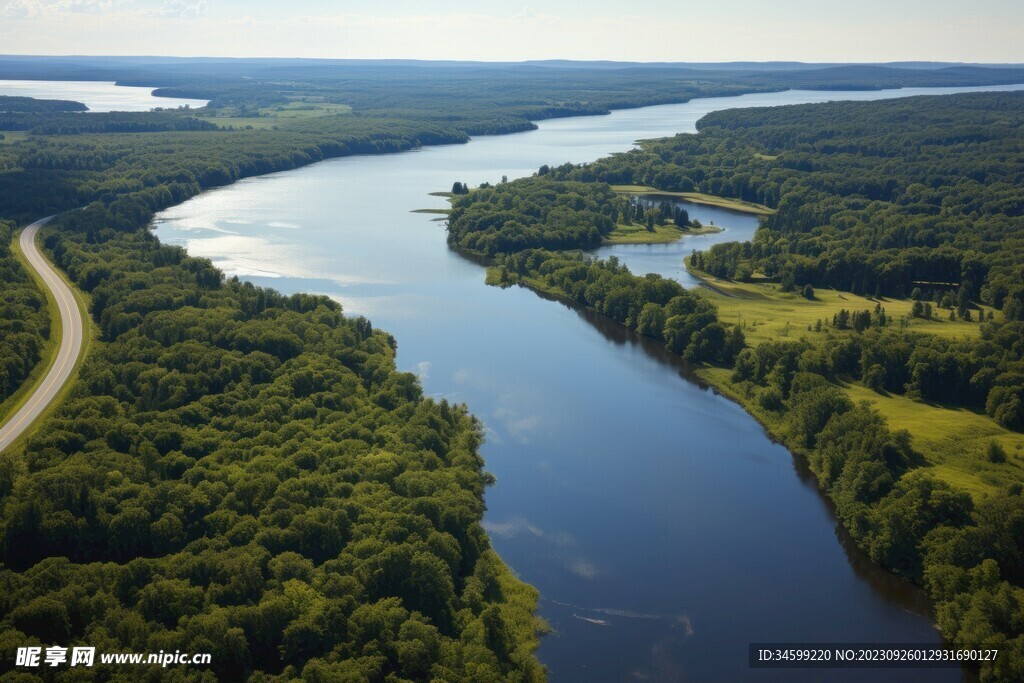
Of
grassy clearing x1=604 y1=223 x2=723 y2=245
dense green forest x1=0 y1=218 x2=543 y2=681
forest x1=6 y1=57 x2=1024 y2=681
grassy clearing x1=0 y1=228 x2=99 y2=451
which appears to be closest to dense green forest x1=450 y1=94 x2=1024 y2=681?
forest x1=6 y1=57 x2=1024 y2=681

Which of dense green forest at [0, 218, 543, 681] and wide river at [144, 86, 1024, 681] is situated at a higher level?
dense green forest at [0, 218, 543, 681]

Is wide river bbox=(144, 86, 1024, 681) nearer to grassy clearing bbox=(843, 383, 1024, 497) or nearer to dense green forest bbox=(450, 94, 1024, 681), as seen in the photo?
dense green forest bbox=(450, 94, 1024, 681)

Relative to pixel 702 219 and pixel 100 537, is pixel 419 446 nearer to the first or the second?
pixel 100 537

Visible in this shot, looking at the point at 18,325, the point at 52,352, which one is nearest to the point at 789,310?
the point at 52,352

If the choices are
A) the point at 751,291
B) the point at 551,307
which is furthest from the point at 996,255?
the point at 551,307

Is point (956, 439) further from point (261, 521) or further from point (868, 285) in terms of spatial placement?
point (868, 285)

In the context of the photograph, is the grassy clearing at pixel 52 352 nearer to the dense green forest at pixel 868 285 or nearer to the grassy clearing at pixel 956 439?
the dense green forest at pixel 868 285

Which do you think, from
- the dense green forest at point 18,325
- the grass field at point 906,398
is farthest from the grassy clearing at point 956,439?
the dense green forest at point 18,325
